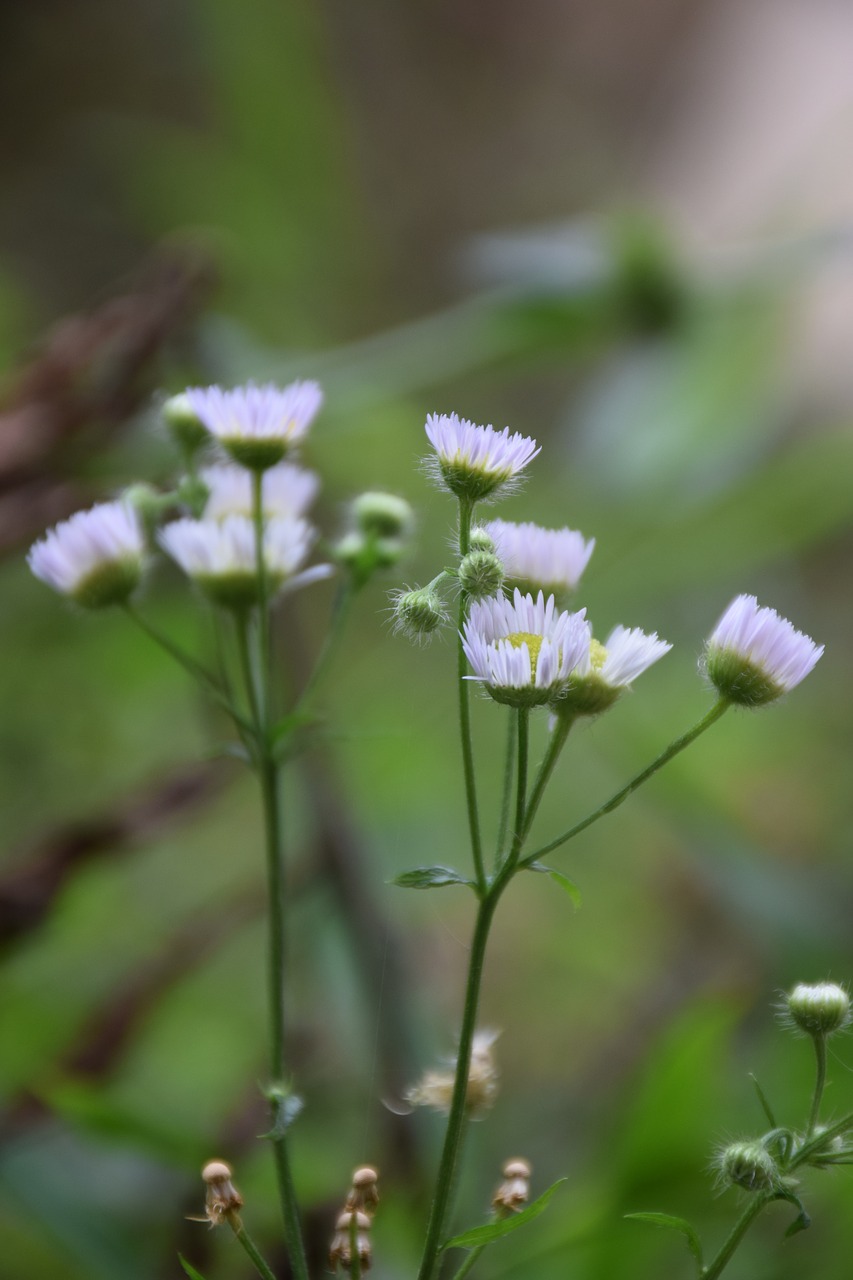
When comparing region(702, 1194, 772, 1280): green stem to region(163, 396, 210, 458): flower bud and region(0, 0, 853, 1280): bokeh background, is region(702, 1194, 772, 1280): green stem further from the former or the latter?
region(163, 396, 210, 458): flower bud

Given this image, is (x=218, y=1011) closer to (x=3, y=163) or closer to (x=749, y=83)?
(x=3, y=163)

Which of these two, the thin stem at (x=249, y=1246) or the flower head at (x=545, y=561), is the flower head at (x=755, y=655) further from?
the thin stem at (x=249, y=1246)

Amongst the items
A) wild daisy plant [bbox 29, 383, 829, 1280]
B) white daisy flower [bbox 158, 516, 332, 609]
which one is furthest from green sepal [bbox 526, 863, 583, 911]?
white daisy flower [bbox 158, 516, 332, 609]

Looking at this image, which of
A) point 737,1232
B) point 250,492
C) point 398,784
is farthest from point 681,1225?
point 398,784

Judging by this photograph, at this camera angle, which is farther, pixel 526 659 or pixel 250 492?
pixel 250 492

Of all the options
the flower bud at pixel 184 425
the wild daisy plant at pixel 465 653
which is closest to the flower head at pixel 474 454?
the wild daisy plant at pixel 465 653

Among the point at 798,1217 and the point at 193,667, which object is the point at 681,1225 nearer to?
the point at 798,1217

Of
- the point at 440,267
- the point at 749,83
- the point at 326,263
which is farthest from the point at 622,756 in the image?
the point at 749,83
